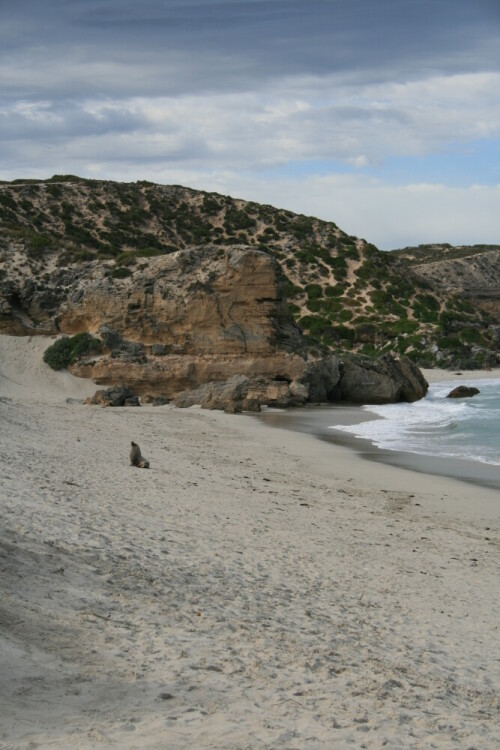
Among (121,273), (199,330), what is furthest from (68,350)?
(199,330)

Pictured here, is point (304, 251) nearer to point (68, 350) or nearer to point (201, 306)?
point (201, 306)

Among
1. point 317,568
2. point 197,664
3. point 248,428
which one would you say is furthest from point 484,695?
point 248,428

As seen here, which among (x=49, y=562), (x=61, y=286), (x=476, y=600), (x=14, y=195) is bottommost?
(x=476, y=600)

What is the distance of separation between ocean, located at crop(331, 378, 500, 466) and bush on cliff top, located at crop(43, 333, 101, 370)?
413 inches

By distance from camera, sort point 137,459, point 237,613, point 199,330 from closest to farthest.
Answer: point 237,613 < point 137,459 < point 199,330

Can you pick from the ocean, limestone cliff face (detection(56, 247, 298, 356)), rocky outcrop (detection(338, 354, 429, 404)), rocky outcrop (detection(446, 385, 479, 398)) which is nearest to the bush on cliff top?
limestone cliff face (detection(56, 247, 298, 356))

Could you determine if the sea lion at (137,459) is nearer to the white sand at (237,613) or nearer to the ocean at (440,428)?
the white sand at (237,613)

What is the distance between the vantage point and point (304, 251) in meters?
65.3

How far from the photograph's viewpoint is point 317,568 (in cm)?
773

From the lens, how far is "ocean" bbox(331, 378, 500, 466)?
18578 millimetres

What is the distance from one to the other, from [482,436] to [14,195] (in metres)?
47.3

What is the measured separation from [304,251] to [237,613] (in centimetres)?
6066

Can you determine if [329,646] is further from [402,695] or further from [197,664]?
[197,664]

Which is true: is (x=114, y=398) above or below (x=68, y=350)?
below
